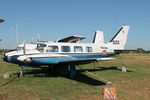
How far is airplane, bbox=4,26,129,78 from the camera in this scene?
10648 millimetres

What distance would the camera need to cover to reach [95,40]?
16.2 m

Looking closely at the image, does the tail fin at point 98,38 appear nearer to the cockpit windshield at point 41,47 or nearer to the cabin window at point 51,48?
the cabin window at point 51,48

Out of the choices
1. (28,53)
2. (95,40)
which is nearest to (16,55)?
(28,53)

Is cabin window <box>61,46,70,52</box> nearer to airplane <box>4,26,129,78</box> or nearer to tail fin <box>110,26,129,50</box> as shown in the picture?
airplane <box>4,26,129,78</box>

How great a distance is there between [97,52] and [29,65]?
7031mm

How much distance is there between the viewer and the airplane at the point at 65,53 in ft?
34.9

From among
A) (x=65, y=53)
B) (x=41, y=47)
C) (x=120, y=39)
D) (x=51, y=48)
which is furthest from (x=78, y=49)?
(x=120, y=39)

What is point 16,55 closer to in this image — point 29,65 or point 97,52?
point 29,65

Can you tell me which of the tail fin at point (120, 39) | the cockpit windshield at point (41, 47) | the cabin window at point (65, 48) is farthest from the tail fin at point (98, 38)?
the cockpit windshield at point (41, 47)

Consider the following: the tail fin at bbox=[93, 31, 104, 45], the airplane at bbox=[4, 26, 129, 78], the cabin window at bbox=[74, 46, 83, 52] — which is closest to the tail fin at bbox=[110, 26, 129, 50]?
the airplane at bbox=[4, 26, 129, 78]

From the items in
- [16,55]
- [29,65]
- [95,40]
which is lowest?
[29,65]

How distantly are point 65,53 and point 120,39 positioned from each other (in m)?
8.57

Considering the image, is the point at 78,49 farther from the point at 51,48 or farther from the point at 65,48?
the point at 51,48

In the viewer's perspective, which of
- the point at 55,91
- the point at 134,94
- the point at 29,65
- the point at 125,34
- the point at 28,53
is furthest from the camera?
A: the point at 125,34
